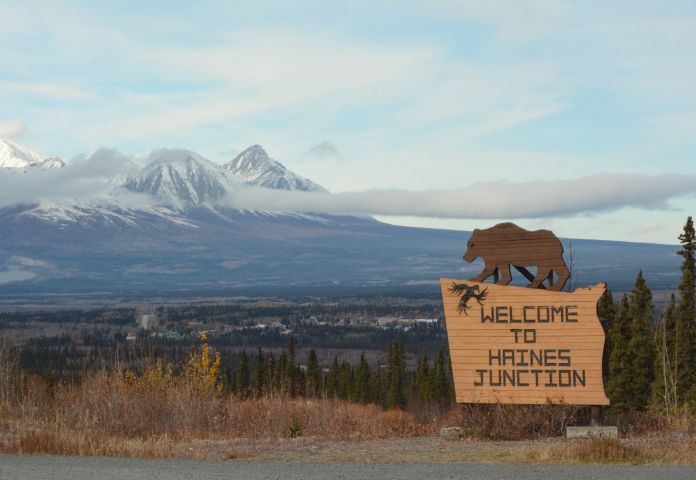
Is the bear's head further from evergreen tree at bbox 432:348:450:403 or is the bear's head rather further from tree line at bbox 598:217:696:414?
evergreen tree at bbox 432:348:450:403

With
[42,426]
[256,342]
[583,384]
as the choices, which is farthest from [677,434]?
[256,342]

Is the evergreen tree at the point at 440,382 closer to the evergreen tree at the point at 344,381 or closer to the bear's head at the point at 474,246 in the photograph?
the evergreen tree at the point at 344,381

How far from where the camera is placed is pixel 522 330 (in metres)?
21.1

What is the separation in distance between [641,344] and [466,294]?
24525mm

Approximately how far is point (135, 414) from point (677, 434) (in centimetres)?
1150

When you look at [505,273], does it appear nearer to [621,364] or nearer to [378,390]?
[621,364]

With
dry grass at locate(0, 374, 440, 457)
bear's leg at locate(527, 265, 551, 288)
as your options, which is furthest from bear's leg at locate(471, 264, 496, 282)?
dry grass at locate(0, 374, 440, 457)

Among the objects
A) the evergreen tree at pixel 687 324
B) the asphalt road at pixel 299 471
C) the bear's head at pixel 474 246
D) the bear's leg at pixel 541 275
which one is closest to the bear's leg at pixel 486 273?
the bear's head at pixel 474 246

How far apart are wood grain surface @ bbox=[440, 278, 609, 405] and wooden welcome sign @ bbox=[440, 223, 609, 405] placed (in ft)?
0.07

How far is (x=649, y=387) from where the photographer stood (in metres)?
43.7

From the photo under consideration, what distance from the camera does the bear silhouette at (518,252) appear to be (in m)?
21.0

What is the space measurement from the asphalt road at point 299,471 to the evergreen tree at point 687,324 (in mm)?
21901

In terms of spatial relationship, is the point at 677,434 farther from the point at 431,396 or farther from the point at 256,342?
the point at 256,342

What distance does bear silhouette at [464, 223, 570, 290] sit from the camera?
21.0m
